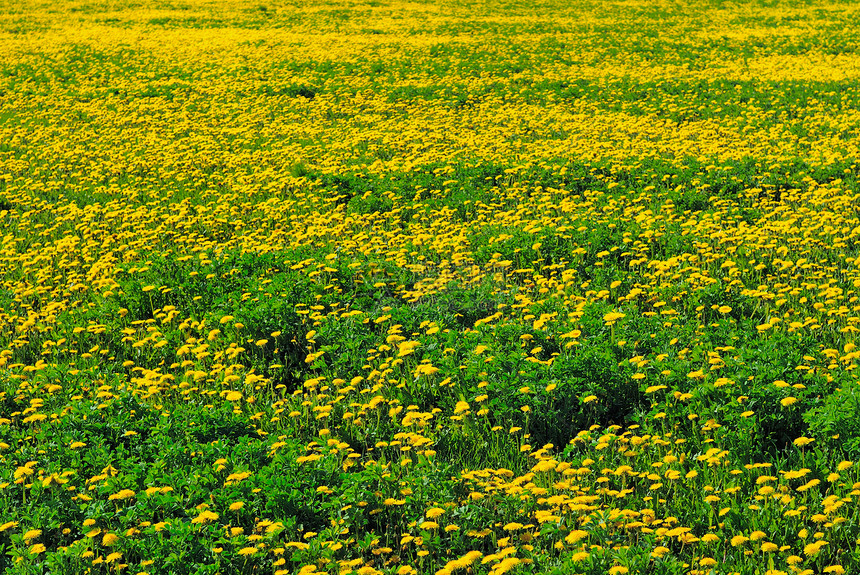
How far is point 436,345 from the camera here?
5.85 m

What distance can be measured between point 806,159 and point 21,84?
62.3ft

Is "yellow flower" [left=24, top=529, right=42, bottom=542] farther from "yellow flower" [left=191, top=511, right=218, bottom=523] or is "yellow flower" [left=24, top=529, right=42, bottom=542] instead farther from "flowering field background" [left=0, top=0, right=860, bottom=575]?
"yellow flower" [left=191, top=511, right=218, bottom=523]

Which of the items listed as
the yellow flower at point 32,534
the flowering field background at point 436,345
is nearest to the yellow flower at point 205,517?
the flowering field background at point 436,345

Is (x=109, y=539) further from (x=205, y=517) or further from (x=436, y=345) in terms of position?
(x=436, y=345)

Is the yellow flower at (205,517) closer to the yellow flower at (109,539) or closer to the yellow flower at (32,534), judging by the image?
the yellow flower at (109,539)

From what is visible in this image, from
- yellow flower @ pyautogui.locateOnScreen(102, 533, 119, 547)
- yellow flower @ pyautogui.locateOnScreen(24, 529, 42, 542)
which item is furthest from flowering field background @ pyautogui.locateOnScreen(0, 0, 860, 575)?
yellow flower @ pyautogui.locateOnScreen(102, 533, 119, 547)

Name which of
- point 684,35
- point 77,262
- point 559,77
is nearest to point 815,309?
point 77,262

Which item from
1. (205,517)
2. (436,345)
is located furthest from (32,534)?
(436,345)

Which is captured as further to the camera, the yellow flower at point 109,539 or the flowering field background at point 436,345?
the flowering field background at point 436,345

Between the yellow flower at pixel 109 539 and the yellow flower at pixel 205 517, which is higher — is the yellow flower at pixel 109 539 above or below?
below

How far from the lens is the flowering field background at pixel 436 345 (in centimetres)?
394

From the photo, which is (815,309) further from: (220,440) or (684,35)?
(684,35)

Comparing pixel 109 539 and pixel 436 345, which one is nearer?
pixel 109 539

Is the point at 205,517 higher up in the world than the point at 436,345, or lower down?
lower down
